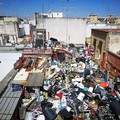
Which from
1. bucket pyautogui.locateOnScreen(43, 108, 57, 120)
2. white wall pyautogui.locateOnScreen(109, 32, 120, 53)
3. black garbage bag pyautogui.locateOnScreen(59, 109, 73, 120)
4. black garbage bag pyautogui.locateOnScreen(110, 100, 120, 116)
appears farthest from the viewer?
white wall pyautogui.locateOnScreen(109, 32, 120, 53)

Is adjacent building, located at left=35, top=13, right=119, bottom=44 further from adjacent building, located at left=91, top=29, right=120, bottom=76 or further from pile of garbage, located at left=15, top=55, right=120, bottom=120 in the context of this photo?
pile of garbage, located at left=15, top=55, right=120, bottom=120

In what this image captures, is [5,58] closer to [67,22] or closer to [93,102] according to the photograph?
[93,102]

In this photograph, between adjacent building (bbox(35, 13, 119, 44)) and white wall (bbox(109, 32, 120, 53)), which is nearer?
white wall (bbox(109, 32, 120, 53))

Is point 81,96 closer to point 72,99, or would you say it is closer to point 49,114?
point 72,99

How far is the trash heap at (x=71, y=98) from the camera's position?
274 inches

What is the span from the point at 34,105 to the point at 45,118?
3.59ft

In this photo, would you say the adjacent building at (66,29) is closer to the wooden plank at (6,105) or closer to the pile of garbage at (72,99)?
the pile of garbage at (72,99)

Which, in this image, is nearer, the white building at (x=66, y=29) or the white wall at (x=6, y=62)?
the white wall at (x=6, y=62)

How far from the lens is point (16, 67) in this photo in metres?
10.7

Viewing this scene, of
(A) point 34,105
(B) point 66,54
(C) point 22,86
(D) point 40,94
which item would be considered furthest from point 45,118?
(B) point 66,54

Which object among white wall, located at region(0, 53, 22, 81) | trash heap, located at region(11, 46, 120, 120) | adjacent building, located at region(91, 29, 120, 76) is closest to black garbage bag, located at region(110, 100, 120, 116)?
trash heap, located at region(11, 46, 120, 120)

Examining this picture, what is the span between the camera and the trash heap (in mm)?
6957

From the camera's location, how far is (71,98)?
8.19 meters

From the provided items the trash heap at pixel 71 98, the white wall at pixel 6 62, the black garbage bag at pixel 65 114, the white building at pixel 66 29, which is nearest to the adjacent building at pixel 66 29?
the white building at pixel 66 29
